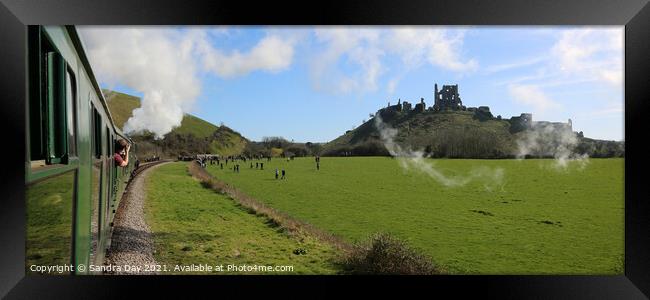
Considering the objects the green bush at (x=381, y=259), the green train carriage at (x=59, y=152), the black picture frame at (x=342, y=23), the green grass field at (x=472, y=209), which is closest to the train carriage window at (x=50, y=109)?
the green train carriage at (x=59, y=152)

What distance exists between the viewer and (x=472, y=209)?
94.4 feet

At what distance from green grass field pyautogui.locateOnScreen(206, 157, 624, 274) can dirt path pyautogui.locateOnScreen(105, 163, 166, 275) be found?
9408mm

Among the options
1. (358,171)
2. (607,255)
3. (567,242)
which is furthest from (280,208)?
(607,255)

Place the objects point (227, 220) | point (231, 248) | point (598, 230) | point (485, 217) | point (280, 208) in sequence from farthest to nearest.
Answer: point (485, 217) → point (598, 230) → point (280, 208) → point (227, 220) → point (231, 248)

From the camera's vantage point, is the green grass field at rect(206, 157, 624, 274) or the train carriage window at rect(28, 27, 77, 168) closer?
the train carriage window at rect(28, 27, 77, 168)

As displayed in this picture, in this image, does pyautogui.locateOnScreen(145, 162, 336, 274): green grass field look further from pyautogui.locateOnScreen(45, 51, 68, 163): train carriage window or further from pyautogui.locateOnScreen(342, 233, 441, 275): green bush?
pyautogui.locateOnScreen(45, 51, 68, 163): train carriage window

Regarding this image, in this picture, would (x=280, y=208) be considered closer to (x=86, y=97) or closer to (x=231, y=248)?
(x=231, y=248)

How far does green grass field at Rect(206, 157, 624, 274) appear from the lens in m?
18.2

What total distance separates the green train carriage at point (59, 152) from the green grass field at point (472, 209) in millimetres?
12940

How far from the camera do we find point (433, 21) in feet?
13.6

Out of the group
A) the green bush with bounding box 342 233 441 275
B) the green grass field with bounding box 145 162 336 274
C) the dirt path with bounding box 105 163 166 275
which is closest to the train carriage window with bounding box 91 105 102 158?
the dirt path with bounding box 105 163 166 275

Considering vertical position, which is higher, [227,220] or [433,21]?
[433,21]

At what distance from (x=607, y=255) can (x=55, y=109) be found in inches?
949

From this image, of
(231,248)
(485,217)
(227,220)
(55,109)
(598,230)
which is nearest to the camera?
(55,109)
